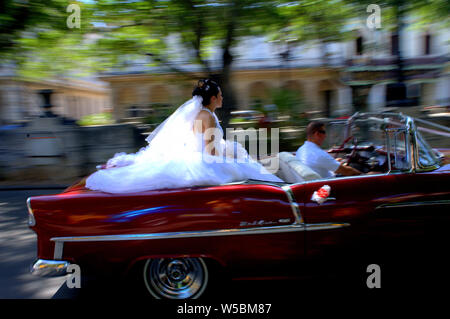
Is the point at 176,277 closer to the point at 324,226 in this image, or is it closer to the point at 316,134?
the point at 324,226

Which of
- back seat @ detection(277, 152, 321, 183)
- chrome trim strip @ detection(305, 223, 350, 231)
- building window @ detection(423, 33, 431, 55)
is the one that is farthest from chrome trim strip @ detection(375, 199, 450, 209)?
building window @ detection(423, 33, 431, 55)

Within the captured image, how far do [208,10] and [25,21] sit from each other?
12.5ft

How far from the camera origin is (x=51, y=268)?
2.58 meters

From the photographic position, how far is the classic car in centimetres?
254

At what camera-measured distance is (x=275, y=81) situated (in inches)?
660

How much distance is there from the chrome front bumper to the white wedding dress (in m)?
0.56

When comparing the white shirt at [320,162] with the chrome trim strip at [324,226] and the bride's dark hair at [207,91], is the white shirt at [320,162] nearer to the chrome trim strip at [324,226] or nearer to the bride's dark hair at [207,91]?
the chrome trim strip at [324,226]

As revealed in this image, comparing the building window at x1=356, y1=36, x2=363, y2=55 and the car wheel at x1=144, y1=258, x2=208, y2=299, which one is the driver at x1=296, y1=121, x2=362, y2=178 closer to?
the car wheel at x1=144, y1=258, x2=208, y2=299

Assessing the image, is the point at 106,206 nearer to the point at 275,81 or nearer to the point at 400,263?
the point at 400,263

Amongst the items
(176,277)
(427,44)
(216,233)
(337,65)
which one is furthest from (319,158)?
(427,44)

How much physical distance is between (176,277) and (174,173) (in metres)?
0.73

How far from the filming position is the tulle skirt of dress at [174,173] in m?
2.74

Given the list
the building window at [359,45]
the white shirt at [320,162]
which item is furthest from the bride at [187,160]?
the building window at [359,45]
